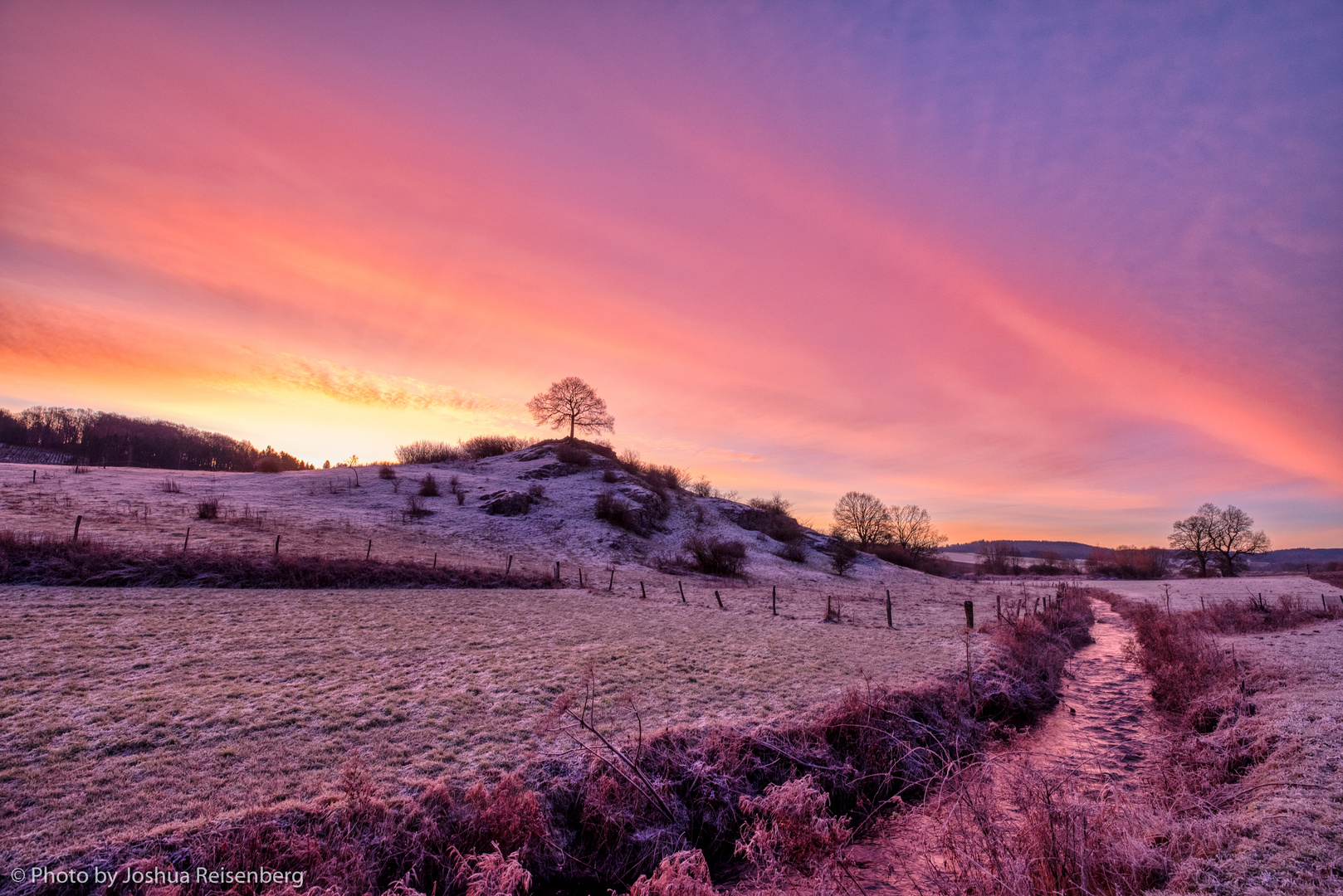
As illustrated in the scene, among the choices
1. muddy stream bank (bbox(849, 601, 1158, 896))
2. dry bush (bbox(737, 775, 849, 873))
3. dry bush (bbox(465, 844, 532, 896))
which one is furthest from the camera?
muddy stream bank (bbox(849, 601, 1158, 896))

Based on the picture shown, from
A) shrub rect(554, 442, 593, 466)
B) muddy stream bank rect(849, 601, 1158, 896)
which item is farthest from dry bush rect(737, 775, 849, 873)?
shrub rect(554, 442, 593, 466)

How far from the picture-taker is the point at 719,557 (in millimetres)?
45344

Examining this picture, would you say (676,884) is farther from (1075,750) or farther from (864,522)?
(864,522)

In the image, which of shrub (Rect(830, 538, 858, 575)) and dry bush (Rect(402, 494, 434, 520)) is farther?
shrub (Rect(830, 538, 858, 575))

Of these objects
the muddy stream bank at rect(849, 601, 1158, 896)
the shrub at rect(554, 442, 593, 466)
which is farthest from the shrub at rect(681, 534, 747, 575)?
the muddy stream bank at rect(849, 601, 1158, 896)

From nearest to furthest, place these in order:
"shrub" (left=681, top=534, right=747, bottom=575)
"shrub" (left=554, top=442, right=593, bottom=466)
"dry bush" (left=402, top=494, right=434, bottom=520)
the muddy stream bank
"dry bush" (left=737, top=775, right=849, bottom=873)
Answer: "dry bush" (left=737, top=775, right=849, bottom=873) < the muddy stream bank < "dry bush" (left=402, top=494, right=434, bottom=520) < "shrub" (left=681, top=534, right=747, bottom=575) < "shrub" (left=554, top=442, right=593, bottom=466)

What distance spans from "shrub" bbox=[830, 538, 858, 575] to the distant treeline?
75.0 m

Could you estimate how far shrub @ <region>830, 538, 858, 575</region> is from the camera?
57031 mm

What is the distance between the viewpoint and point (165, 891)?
4805mm

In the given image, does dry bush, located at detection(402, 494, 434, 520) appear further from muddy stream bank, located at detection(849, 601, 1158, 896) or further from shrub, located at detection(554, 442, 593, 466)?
muddy stream bank, located at detection(849, 601, 1158, 896)

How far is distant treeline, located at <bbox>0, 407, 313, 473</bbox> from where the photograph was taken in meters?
87.7

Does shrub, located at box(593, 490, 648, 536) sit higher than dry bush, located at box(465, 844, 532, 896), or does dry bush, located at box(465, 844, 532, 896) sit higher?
shrub, located at box(593, 490, 648, 536)

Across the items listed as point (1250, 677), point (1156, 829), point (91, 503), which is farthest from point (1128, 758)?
point (91, 503)

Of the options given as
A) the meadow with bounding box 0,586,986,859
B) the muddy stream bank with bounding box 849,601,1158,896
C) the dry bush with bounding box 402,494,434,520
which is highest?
the dry bush with bounding box 402,494,434,520
